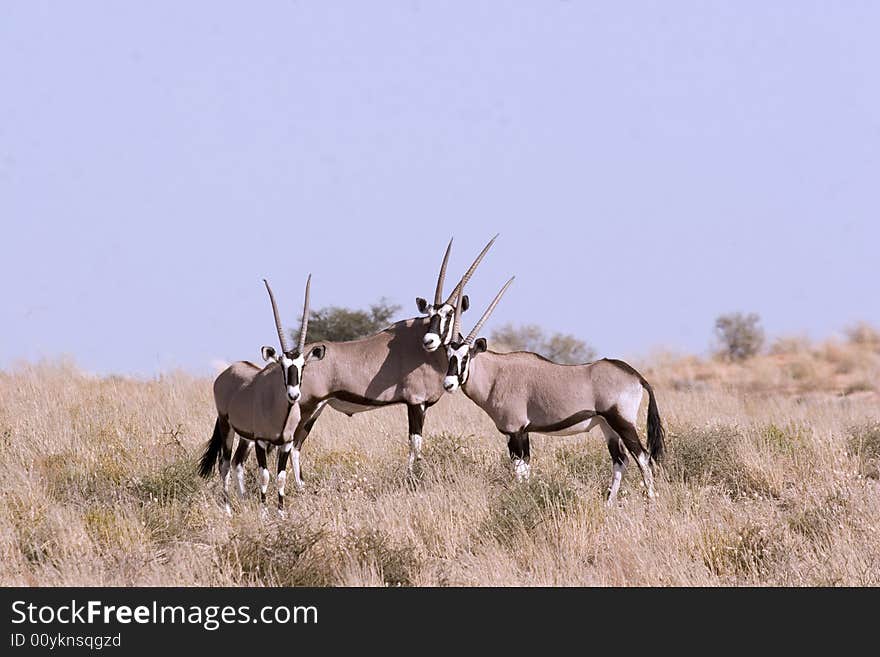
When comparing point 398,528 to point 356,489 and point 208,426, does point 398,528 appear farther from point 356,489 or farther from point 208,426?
point 208,426

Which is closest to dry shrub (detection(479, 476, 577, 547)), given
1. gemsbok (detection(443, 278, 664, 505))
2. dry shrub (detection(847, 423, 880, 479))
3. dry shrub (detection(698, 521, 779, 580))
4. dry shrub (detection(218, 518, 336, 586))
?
gemsbok (detection(443, 278, 664, 505))

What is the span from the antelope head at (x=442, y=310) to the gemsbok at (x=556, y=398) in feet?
0.98

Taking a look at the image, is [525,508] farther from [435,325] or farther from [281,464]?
[435,325]

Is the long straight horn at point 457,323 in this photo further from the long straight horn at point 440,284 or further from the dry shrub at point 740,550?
the dry shrub at point 740,550

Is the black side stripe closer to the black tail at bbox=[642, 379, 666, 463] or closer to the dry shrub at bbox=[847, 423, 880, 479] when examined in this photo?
the black tail at bbox=[642, 379, 666, 463]

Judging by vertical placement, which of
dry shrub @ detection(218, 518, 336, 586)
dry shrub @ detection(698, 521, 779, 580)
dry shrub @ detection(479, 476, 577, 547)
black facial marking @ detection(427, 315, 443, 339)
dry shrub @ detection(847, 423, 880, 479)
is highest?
black facial marking @ detection(427, 315, 443, 339)

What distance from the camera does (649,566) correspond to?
8273 mm

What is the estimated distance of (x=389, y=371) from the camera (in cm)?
1176

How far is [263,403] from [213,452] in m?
1.19

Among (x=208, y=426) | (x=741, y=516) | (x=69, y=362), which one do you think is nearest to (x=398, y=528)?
(x=741, y=516)

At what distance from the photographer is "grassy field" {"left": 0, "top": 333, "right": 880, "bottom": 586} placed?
26.8 ft

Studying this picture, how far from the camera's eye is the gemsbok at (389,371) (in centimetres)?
1127

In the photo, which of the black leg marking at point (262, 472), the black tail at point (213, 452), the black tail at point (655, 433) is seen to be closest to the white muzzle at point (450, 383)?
the black leg marking at point (262, 472)

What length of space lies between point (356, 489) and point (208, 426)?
382cm
